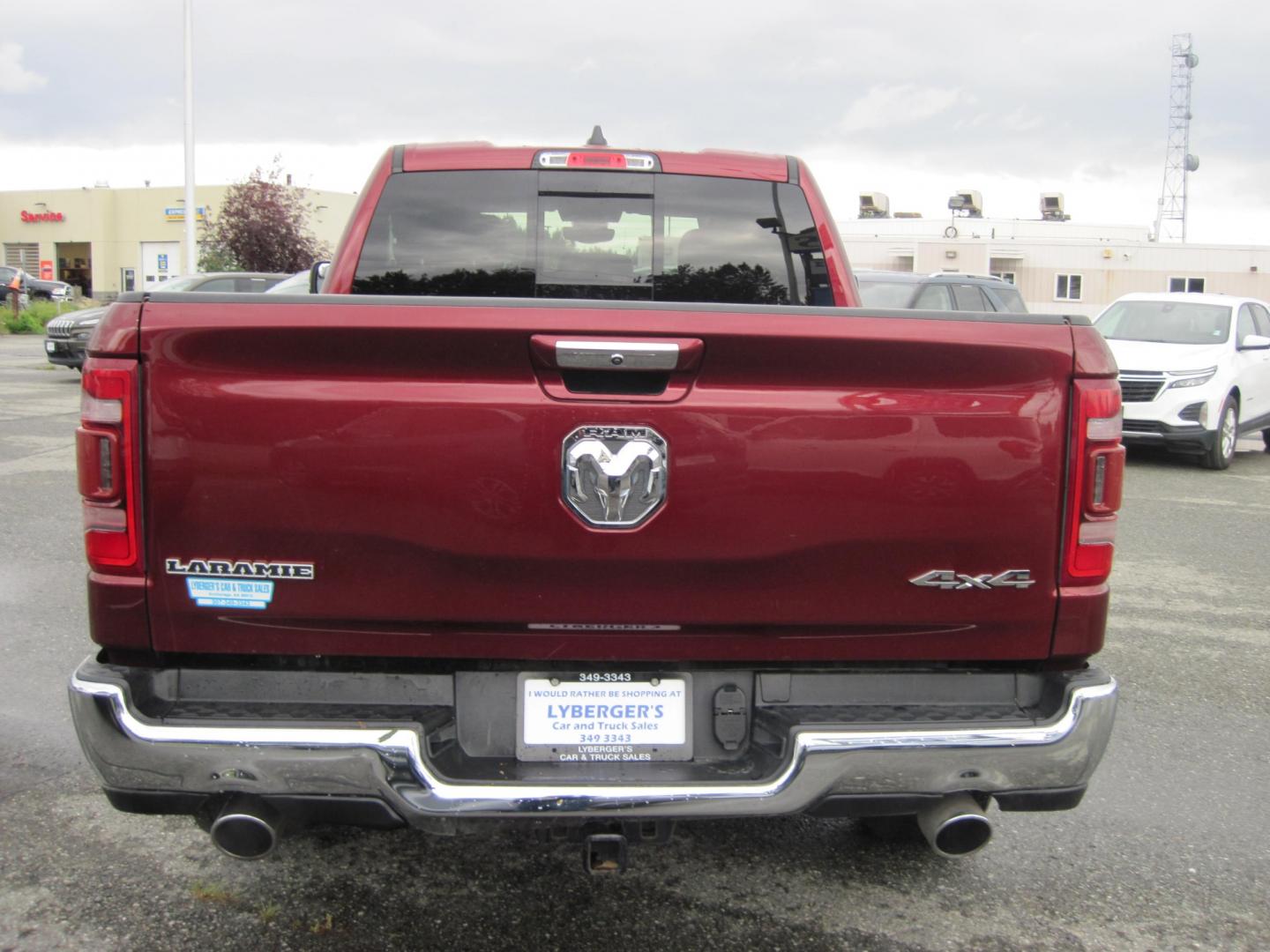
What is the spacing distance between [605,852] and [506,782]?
Result: 10.9 inches

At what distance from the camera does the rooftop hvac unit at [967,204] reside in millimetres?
63250

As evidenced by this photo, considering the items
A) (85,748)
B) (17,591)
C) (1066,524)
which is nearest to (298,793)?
(85,748)

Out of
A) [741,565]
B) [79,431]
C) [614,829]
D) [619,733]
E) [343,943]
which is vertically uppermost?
[79,431]

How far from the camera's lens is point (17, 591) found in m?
6.46

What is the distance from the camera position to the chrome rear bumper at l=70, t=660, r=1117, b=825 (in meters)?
2.50

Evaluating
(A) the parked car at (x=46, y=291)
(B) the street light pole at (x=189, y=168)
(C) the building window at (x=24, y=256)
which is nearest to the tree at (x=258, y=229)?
(B) the street light pole at (x=189, y=168)

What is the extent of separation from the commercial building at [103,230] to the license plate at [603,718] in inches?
2153

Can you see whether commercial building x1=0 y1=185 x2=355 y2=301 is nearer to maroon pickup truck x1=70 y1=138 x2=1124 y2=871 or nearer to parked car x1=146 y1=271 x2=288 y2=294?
parked car x1=146 y1=271 x2=288 y2=294

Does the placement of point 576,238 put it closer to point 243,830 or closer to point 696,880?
point 696,880

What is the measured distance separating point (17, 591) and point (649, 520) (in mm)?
5163

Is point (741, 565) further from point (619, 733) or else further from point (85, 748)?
point (85, 748)

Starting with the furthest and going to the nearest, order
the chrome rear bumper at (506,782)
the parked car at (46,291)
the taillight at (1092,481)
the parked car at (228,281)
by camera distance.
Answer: the parked car at (46,291)
the parked car at (228,281)
the taillight at (1092,481)
the chrome rear bumper at (506,782)

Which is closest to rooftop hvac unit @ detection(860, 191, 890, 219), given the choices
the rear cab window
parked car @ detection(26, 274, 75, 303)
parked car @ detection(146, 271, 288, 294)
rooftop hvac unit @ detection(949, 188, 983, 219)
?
rooftop hvac unit @ detection(949, 188, 983, 219)

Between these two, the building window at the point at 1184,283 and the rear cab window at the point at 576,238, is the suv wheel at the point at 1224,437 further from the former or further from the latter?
the building window at the point at 1184,283
